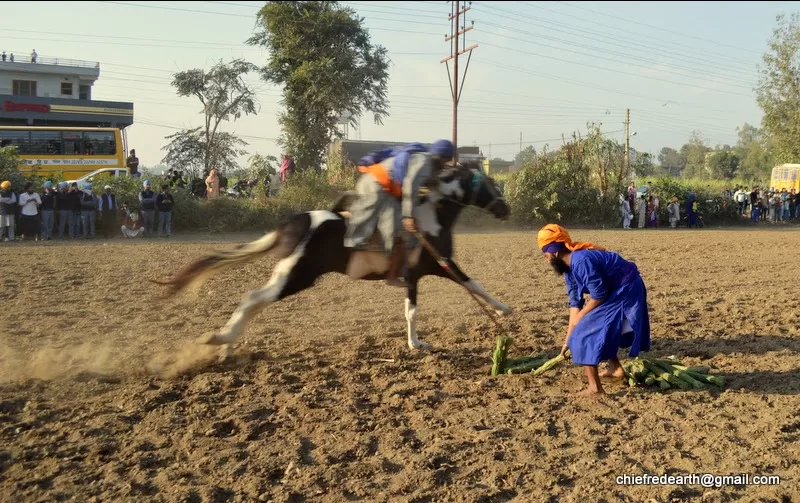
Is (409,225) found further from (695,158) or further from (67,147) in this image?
(695,158)

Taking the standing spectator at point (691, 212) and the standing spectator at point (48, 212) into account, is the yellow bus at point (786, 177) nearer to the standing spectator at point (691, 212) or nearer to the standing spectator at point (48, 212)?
the standing spectator at point (691, 212)

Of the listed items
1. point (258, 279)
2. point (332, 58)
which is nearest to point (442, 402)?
point (258, 279)

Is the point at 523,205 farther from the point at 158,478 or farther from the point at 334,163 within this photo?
the point at 158,478

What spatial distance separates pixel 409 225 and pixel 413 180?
40cm

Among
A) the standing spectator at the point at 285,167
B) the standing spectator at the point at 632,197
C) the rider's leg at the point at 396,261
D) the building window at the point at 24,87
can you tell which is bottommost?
the rider's leg at the point at 396,261

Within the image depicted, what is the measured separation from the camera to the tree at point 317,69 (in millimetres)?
29672

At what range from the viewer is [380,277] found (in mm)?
6453

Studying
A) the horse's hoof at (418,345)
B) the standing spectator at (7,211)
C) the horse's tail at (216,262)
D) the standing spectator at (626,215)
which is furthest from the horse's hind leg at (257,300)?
the standing spectator at (626,215)

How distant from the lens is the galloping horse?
5930 mm

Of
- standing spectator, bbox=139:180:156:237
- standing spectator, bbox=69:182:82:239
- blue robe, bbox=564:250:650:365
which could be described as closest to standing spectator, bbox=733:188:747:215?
standing spectator, bbox=139:180:156:237

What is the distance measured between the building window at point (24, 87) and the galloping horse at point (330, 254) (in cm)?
4399

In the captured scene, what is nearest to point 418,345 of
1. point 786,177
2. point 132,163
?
point 132,163

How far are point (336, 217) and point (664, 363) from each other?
122 inches

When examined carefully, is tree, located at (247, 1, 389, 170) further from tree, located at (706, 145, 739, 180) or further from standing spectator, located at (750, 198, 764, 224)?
tree, located at (706, 145, 739, 180)
